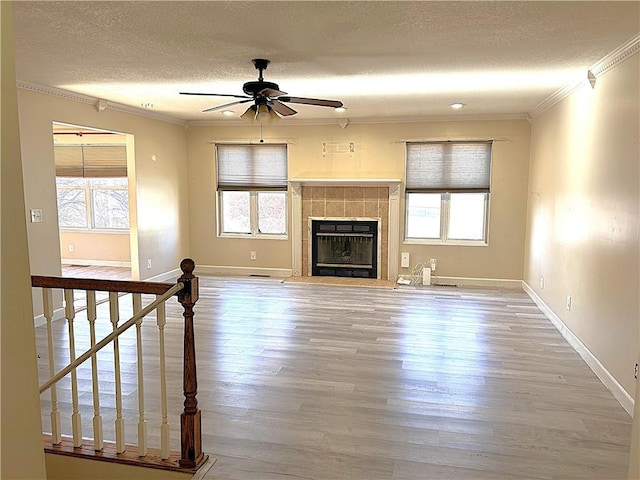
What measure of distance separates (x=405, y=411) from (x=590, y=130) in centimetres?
288

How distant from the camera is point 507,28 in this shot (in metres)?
2.93

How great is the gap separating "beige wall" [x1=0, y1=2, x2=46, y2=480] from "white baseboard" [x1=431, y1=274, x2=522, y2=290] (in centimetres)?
636

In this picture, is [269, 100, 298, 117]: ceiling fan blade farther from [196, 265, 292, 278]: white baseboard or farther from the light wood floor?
[196, 265, 292, 278]: white baseboard

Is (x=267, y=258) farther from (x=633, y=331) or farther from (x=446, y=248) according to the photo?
(x=633, y=331)

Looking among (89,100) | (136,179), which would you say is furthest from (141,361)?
(136,179)

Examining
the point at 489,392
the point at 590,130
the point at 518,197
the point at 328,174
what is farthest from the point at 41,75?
the point at 518,197

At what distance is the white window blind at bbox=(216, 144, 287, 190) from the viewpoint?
289 inches

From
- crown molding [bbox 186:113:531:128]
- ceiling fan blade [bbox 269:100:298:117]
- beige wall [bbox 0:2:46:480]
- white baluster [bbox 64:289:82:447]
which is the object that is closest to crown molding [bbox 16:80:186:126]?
crown molding [bbox 186:113:531:128]

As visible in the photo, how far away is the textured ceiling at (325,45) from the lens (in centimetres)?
266

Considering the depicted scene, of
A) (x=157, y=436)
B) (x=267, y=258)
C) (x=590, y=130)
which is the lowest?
(x=157, y=436)

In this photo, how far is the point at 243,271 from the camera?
7.67 m

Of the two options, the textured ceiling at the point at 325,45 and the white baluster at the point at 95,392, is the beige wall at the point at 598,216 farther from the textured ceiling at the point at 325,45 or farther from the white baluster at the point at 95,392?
the white baluster at the point at 95,392

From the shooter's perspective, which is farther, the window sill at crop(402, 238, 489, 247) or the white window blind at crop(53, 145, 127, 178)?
the white window blind at crop(53, 145, 127, 178)

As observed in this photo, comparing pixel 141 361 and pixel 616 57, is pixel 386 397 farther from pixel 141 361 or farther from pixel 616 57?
pixel 616 57
